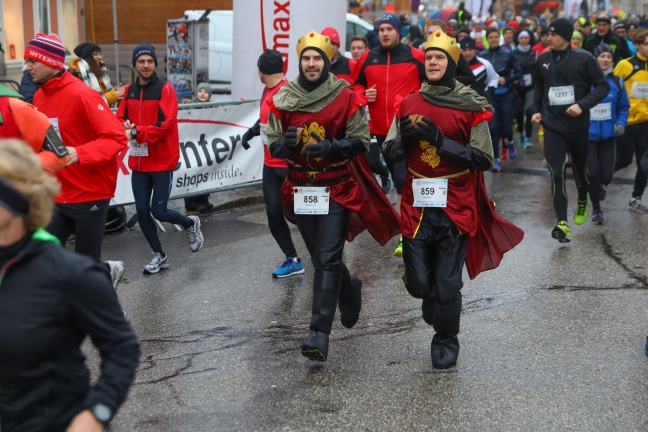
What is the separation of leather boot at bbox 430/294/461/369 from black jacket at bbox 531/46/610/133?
12.8 ft

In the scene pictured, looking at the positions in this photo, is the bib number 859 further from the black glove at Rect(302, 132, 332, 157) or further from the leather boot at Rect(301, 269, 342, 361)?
the leather boot at Rect(301, 269, 342, 361)

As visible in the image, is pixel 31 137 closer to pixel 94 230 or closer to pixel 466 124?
pixel 94 230

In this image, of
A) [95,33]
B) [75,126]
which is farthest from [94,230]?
[95,33]

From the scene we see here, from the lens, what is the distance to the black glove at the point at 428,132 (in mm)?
5453

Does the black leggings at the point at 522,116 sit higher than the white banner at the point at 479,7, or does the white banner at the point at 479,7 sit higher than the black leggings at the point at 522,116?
the white banner at the point at 479,7

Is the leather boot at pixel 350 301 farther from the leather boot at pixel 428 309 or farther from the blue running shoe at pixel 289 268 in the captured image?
the blue running shoe at pixel 289 268

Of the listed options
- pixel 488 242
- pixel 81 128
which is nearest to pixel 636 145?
pixel 488 242

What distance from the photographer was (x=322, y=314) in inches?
224

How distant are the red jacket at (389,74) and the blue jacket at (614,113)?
2419 millimetres

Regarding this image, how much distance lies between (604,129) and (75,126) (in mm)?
5850

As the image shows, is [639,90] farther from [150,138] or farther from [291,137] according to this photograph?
[291,137]

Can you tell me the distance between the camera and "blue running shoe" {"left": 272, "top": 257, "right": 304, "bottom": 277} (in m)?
7.96

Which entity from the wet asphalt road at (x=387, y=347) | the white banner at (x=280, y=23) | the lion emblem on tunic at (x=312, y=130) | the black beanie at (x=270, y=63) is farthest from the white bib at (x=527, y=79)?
the lion emblem on tunic at (x=312, y=130)

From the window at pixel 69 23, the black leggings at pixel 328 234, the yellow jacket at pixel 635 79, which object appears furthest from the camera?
the window at pixel 69 23
